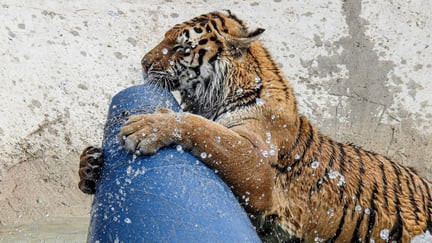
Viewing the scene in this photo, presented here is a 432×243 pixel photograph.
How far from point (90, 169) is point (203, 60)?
85 cm

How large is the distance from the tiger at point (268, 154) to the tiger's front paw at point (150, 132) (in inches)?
0.4

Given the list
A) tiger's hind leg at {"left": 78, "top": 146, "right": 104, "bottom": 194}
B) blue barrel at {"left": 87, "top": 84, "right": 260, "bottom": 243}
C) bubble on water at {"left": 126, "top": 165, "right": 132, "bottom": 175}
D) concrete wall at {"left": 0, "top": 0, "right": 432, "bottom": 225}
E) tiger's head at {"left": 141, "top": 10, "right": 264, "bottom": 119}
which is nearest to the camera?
blue barrel at {"left": 87, "top": 84, "right": 260, "bottom": 243}

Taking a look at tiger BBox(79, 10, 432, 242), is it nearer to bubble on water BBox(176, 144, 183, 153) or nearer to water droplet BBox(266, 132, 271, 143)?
water droplet BBox(266, 132, 271, 143)

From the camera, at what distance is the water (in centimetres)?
434

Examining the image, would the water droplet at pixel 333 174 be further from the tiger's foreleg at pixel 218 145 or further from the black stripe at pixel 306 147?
the tiger's foreleg at pixel 218 145

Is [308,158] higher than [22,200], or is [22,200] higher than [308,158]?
[308,158]

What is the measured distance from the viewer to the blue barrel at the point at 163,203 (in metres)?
2.04

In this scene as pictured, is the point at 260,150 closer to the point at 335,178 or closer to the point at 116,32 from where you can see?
the point at 335,178

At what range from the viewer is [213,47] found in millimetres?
3215

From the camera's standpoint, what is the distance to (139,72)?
5.58 meters

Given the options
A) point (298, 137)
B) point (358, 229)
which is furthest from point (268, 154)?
point (358, 229)

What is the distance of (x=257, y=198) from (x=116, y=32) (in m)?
3.23

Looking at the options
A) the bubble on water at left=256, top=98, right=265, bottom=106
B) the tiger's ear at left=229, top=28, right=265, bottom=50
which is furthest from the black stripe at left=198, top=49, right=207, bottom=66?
the bubble on water at left=256, top=98, right=265, bottom=106

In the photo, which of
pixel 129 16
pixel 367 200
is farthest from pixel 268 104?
pixel 129 16
